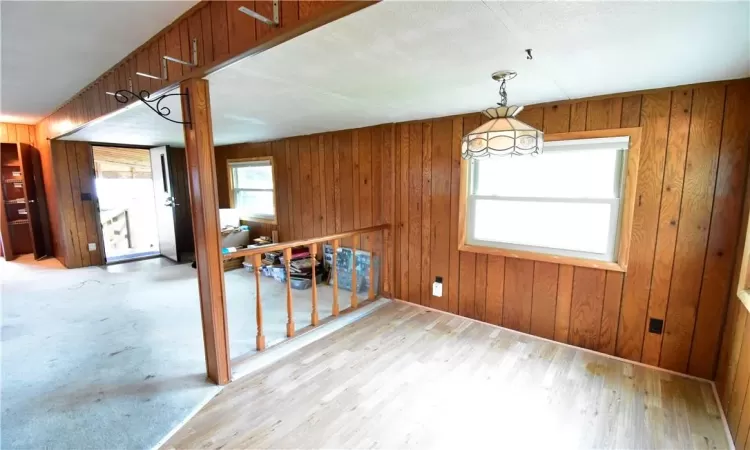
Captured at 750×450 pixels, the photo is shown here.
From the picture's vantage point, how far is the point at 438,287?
328 cm

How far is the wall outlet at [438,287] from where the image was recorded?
128 inches

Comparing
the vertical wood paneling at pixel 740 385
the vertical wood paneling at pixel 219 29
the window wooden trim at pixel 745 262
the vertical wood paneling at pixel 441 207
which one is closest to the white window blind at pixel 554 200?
the vertical wood paneling at pixel 441 207

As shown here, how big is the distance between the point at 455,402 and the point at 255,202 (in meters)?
4.46

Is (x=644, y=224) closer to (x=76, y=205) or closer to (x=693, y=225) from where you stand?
(x=693, y=225)

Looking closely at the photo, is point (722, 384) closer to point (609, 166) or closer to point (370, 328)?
point (609, 166)

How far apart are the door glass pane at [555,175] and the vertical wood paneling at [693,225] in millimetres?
385

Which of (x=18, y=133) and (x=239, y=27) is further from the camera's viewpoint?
(x=18, y=133)

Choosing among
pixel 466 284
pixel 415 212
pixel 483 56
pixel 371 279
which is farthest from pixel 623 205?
pixel 371 279

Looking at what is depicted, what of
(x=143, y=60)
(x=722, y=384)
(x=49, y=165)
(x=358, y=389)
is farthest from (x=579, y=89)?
(x=49, y=165)

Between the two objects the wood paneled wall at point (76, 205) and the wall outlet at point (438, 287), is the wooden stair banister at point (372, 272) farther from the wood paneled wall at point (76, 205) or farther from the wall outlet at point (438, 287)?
the wood paneled wall at point (76, 205)

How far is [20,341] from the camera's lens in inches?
105

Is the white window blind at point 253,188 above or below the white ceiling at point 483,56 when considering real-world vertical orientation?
below

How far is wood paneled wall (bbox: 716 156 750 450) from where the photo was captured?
1.57 m

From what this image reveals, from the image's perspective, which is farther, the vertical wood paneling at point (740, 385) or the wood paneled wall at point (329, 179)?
the wood paneled wall at point (329, 179)
